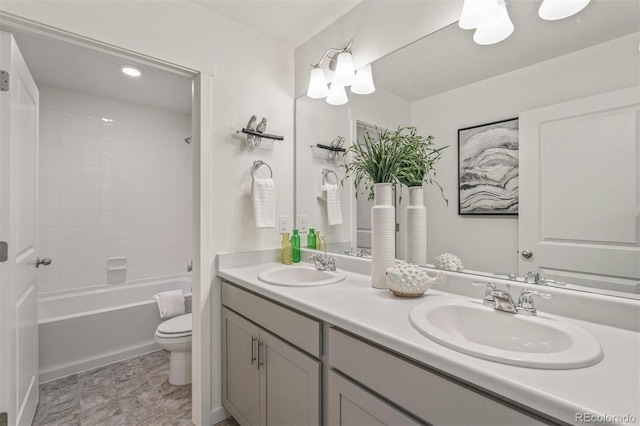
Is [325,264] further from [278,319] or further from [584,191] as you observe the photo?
[584,191]

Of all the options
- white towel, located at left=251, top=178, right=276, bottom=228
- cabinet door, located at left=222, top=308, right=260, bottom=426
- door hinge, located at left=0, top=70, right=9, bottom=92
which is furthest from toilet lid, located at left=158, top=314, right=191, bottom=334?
door hinge, located at left=0, top=70, right=9, bottom=92

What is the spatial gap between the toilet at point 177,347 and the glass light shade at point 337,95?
1.78 m

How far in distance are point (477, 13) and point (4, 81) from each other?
1.92m

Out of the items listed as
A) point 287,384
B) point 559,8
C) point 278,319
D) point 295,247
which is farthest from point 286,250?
point 559,8

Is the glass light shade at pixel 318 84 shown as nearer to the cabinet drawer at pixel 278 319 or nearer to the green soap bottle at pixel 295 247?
the green soap bottle at pixel 295 247

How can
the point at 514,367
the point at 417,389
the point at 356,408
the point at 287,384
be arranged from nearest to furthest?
the point at 514,367 → the point at 417,389 → the point at 356,408 → the point at 287,384

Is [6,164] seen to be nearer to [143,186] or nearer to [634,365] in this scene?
[143,186]

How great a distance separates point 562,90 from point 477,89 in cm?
29

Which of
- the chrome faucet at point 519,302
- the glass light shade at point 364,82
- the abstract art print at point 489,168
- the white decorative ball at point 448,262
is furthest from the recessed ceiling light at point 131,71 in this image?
the chrome faucet at point 519,302

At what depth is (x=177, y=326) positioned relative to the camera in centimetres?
215

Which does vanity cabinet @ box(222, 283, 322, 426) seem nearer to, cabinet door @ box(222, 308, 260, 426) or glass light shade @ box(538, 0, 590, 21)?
cabinet door @ box(222, 308, 260, 426)

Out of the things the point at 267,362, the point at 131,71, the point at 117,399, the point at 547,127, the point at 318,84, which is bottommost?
the point at 117,399

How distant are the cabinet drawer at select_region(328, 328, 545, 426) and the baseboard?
223 centimetres

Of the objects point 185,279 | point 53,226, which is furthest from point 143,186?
point 185,279
